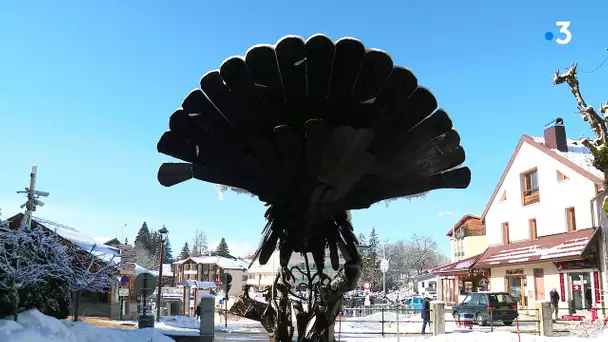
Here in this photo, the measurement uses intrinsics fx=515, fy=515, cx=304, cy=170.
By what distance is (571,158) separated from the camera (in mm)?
29969

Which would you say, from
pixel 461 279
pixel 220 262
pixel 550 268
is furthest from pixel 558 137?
pixel 220 262

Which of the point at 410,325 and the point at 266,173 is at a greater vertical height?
the point at 266,173

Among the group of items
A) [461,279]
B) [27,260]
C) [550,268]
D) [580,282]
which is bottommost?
[461,279]

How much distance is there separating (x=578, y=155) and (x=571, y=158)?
175 cm

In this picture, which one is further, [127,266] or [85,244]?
[85,244]

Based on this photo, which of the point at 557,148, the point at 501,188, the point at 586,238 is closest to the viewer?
the point at 586,238

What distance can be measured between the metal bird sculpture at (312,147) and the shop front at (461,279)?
112ft

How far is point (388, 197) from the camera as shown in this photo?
234 inches

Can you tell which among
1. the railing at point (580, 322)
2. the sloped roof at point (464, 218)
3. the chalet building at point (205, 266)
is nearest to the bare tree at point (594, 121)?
the railing at point (580, 322)

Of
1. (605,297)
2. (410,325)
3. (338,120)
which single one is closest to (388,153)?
(338,120)

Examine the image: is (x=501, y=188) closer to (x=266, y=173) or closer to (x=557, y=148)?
(x=557, y=148)

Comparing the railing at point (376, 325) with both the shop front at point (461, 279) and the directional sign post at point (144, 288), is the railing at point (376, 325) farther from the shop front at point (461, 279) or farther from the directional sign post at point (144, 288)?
the shop front at point (461, 279)

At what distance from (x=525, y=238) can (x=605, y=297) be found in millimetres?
8966

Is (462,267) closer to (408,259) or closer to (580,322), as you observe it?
(580,322)
